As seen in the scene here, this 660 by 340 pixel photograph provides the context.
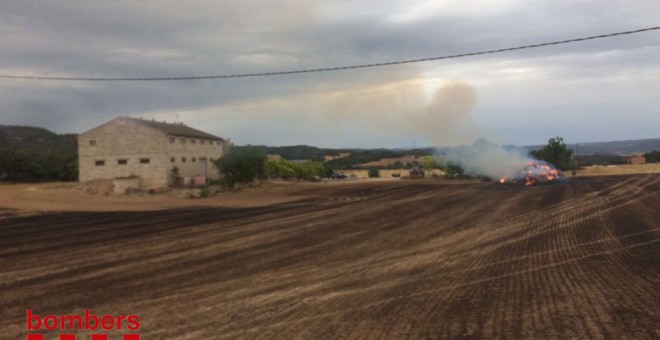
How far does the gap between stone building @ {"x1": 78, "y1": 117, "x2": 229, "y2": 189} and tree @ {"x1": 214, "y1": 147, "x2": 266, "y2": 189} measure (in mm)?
5000

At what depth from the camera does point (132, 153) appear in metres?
48.7

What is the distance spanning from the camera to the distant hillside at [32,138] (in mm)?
112188

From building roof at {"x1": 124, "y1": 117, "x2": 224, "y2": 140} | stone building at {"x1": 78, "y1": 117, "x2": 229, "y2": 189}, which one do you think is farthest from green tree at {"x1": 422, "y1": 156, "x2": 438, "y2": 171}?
stone building at {"x1": 78, "y1": 117, "x2": 229, "y2": 189}

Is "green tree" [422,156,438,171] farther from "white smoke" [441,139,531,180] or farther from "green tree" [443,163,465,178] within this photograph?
"white smoke" [441,139,531,180]

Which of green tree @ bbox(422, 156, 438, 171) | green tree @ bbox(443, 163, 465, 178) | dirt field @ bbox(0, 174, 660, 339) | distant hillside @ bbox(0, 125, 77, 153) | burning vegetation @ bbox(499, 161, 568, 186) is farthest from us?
distant hillside @ bbox(0, 125, 77, 153)

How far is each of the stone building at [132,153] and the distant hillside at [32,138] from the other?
66.3 meters

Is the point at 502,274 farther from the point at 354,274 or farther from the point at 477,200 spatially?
the point at 477,200

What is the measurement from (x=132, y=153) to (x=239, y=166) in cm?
1025

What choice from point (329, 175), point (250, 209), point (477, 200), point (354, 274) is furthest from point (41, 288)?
point (329, 175)

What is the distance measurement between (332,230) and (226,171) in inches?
1136

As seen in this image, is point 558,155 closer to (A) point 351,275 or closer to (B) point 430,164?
(B) point 430,164

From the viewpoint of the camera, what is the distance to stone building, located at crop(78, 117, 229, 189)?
47.9 meters

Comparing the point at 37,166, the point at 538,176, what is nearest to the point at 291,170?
the point at 37,166

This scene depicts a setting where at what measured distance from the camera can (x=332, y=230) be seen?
18594 mm
